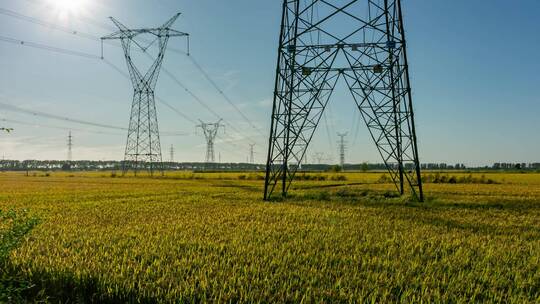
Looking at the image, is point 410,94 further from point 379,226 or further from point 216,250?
point 216,250

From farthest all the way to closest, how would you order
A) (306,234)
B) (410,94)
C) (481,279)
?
(410,94)
(306,234)
(481,279)

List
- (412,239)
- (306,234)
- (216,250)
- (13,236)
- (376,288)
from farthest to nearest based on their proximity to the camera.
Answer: (306,234)
(412,239)
(216,250)
(376,288)
(13,236)

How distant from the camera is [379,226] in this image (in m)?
11.0

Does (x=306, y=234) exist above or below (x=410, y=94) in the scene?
below

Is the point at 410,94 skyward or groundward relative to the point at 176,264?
skyward

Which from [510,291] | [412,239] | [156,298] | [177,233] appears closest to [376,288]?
[510,291]

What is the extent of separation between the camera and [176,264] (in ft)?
20.7

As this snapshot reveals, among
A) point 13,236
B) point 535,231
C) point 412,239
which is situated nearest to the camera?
point 13,236

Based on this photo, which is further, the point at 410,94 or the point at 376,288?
the point at 410,94

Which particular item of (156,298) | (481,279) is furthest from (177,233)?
(481,279)

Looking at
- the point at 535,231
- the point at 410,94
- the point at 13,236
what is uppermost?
the point at 410,94

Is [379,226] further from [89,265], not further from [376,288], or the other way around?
[89,265]

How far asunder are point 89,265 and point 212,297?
247 cm

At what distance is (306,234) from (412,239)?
2.45 metres
